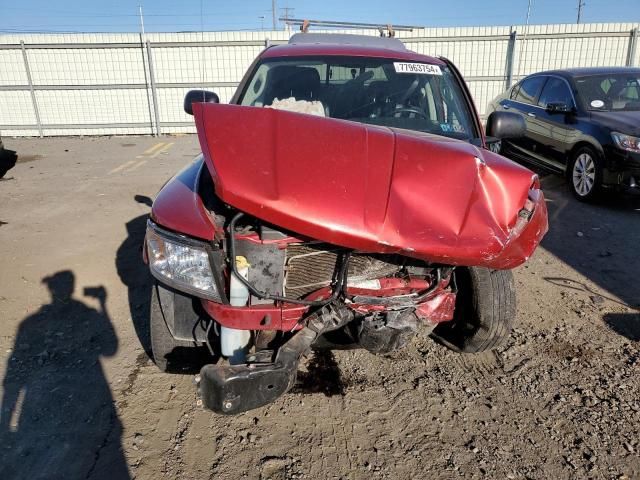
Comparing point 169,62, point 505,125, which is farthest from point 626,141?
point 169,62

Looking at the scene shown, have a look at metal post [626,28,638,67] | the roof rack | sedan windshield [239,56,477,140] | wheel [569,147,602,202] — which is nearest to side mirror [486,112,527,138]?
sedan windshield [239,56,477,140]

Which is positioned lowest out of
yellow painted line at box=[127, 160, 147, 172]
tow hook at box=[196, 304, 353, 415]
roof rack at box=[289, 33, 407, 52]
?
yellow painted line at box=[127, 160, 147, 172]

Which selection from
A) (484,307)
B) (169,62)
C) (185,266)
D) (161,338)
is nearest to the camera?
(185,266)

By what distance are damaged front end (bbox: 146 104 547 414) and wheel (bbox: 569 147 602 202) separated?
468cm

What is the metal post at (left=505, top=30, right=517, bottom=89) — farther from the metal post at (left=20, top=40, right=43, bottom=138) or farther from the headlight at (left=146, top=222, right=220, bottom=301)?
the headlight at (left=146, top=222, right=220, bottom=301)

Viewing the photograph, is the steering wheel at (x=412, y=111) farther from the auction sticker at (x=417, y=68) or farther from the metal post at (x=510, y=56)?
the metal post at (x=510, y=56)

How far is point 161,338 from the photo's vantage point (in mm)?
2572

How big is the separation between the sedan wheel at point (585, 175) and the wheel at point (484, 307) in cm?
410

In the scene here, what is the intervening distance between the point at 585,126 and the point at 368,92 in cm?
433

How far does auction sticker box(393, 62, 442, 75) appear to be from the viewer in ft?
11.6

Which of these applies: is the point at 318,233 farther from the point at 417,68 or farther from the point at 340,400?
the point at 417,68

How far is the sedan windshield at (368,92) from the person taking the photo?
3.29 m

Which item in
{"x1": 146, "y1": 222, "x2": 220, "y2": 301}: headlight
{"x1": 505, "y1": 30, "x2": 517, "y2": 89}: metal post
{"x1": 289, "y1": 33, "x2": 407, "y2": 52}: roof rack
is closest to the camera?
{"x1": 146, "y1": 222, "x2": 220, "y2": 301}: headlight

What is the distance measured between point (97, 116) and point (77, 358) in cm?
1259
